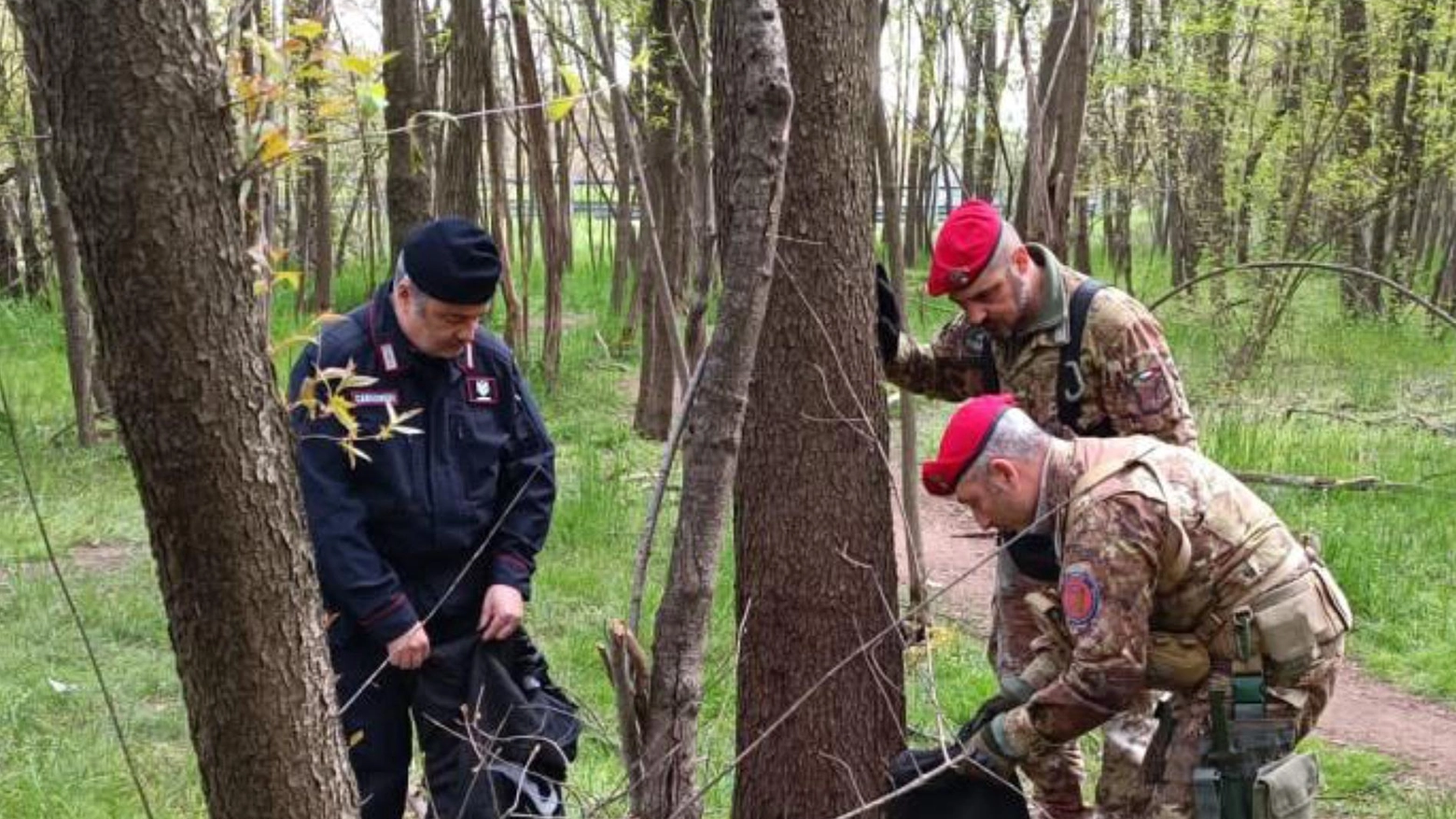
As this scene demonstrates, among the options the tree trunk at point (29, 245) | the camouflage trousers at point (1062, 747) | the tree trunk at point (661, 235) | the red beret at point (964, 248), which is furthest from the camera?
the tree trunk at point (29, 245)

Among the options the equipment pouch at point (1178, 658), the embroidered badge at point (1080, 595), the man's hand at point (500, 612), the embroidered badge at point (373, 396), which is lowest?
the equipment pouch at point (1178, 658)

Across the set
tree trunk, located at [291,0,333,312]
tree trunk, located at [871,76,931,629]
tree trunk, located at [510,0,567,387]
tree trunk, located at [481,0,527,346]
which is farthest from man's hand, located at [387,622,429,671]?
tree trunk, located at [510,0,567,387]

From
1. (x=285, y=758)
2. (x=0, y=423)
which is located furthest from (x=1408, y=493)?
(x=0, y=423)

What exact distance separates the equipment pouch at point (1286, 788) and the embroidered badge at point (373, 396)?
194 centimetres

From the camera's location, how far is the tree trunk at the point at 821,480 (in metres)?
3.01

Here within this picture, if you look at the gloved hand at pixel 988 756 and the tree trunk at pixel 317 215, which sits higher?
the tree trunk at pixel 317 215

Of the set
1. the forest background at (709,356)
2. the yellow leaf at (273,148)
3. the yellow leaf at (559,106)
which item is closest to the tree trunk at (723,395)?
the forest background at (709,356)

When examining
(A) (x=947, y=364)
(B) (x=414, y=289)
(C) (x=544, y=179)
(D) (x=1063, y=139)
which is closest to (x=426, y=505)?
(B) (x=414, y=289)

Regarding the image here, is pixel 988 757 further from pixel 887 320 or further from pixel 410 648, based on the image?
pixel 410 648

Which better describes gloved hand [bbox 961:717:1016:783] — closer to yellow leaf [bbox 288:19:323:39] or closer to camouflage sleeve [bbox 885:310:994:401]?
camouflage sleeve [bbox 885:310:994:401]

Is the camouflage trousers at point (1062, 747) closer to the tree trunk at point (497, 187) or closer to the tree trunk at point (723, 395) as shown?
the tree trunk at point (723, 395)

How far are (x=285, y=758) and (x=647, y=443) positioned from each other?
25.0 ft

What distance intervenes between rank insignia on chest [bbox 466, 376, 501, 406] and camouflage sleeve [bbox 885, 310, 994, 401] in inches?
43.7

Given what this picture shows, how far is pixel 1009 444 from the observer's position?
104 inches
